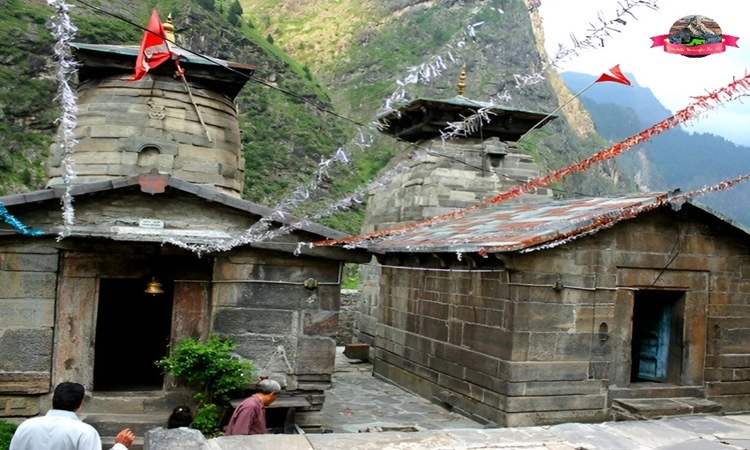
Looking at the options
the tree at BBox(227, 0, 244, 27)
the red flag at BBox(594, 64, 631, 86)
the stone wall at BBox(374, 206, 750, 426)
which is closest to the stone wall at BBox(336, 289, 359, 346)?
the stone wall at BBox(374, 206, 750, 426)

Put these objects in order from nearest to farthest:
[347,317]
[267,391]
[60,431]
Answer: [60,431] → [267,391] → [347,317]

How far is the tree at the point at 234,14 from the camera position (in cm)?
4959

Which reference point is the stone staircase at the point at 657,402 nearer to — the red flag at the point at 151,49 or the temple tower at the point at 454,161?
the temple tower at the point at 454,161

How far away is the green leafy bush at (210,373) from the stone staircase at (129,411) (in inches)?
17.7

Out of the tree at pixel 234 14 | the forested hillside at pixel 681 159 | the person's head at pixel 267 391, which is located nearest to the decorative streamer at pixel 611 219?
the person's head at pixel 267 391

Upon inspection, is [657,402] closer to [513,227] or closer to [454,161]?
[513,227]

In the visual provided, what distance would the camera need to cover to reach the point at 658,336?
10727 millimetres

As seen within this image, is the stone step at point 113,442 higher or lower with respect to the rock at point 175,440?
lower

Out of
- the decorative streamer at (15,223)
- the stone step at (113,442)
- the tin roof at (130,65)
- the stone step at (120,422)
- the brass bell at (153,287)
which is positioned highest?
the tin roof at (130,65)

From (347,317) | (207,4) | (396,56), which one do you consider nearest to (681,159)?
(396,56)

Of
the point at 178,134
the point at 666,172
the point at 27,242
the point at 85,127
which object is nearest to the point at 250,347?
the point at 27,242

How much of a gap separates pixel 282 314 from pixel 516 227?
12.5 feet

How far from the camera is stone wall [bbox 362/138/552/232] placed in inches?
601

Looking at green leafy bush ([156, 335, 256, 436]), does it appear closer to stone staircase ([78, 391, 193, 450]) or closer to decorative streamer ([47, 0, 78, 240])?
Answer: stone staircase ([78, 391, 193, 450])
